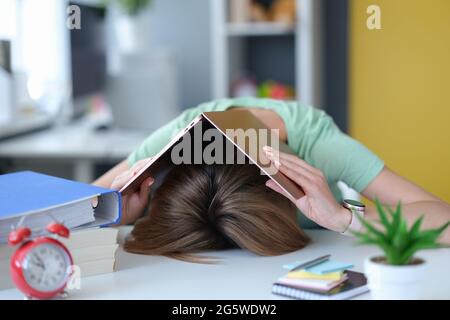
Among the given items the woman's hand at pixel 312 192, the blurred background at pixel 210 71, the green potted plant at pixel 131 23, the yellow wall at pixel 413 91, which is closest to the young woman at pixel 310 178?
the woman's hand at pixel 312 192

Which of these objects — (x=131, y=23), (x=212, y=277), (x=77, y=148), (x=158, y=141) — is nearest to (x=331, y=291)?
(x=212, y=277)

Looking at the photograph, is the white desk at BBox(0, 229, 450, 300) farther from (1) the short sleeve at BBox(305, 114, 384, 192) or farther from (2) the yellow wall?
(2) the yellow wall

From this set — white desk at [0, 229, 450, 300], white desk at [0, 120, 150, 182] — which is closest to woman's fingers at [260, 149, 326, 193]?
white desk at [0, 229, 450, 300]

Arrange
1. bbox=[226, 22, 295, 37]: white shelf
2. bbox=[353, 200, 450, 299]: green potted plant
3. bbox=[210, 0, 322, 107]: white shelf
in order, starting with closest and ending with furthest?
bbox=[353, 200, 450, 299]: green potted plant
bbox=[210, 0, 322, 107]: white shelf
bbox=[226, 22, 295, 37]: white shelf

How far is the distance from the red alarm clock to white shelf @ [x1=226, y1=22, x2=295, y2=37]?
9.67 feet

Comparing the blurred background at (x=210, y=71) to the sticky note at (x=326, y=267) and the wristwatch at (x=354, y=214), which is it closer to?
the wristwatch at (x=354, y=214)

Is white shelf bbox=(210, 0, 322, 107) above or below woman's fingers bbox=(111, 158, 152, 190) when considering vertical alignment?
above

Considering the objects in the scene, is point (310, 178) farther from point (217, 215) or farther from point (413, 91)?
point (413, 91)

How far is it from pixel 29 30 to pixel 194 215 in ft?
9.61

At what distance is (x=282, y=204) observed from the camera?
1.35 meters

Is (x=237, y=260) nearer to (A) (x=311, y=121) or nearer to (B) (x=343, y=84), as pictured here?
(A) (x=311, y=121)

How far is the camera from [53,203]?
1.16 m

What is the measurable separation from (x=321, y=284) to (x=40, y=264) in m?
0.41

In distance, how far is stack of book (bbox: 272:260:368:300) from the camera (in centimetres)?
104
